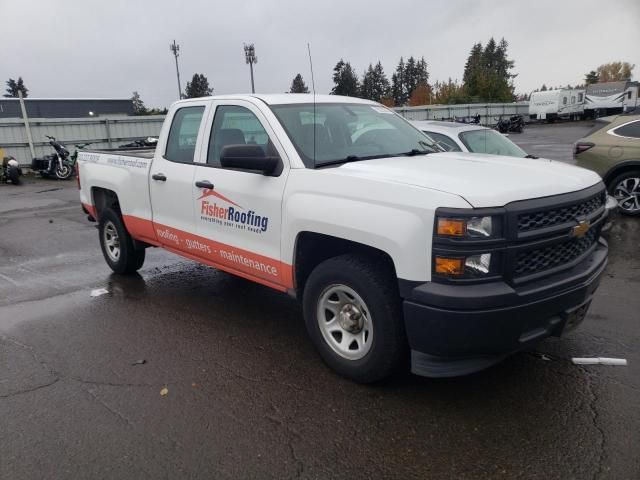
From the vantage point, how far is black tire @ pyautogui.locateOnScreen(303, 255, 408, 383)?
328 centimetres

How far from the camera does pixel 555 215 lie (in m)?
3.18

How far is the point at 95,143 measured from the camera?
20000mm

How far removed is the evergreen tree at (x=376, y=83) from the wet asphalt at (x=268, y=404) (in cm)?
9310

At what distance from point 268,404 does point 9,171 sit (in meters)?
16.4

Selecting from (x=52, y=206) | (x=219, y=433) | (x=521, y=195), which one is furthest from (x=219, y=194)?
(x=52, y=206)

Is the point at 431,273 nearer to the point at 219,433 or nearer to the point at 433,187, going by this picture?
the point at 433,187

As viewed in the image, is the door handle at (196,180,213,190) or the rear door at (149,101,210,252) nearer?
the door handle at (196,180,213,190)

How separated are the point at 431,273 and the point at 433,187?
0.50 m

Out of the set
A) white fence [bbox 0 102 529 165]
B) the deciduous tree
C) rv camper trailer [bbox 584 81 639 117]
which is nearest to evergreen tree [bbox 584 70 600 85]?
the deciduous tree

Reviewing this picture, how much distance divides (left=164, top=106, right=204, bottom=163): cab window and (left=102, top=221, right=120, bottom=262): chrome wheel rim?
1.67m

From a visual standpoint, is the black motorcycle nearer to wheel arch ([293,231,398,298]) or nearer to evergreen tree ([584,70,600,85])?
wheel arch ([293,231,398,298])

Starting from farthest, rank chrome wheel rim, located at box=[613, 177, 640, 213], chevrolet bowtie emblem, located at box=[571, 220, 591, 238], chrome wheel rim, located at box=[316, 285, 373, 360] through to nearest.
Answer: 1. chrome wheel rim, located at box=[613, 177, 640, 213]
2. chrome wheel rim, located at box=[316, 285, 373, 360]
3. chevrolet bowtie emblem, located at box=[571, 220, 591, 238]

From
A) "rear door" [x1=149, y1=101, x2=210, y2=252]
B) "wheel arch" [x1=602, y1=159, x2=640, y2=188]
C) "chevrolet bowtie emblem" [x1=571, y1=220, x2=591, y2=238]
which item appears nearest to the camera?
"chevrolet bowtie emblem" [x1=571, y1=220, x2=591, y2=238]

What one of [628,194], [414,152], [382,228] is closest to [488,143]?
[628,194]
